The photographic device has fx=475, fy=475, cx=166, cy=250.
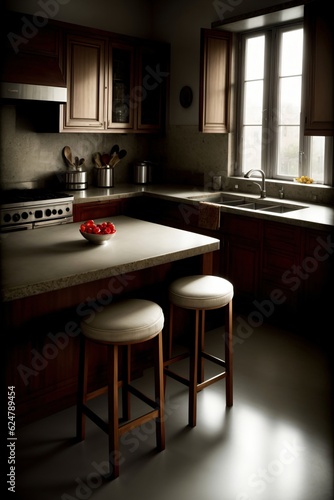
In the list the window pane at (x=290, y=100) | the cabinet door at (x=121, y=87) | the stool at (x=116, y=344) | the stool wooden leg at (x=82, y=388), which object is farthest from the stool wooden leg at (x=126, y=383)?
the cabinet door at (x=121, y=87)

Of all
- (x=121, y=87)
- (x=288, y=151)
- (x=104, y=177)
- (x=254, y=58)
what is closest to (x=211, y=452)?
(x=288, y=151)

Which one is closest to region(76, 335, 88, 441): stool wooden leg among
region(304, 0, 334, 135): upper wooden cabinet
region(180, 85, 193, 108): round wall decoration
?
region(304, 0, 334, 135): upper wooden cabinet

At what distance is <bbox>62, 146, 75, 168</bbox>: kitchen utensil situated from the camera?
16.4 ft

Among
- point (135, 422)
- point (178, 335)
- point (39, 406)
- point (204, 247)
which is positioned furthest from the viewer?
point (178, 335)

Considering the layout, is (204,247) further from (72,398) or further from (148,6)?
(148,6)

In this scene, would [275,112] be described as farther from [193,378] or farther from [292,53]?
[193,378]

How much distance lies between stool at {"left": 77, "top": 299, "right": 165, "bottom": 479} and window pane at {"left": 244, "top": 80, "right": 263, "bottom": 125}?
10.1 feet

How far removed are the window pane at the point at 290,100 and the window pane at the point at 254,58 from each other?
0.31m

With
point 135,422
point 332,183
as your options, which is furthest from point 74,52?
point 135,422

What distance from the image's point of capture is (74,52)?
449 cm

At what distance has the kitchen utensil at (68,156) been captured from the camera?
501 cm

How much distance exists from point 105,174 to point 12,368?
308 centimetres

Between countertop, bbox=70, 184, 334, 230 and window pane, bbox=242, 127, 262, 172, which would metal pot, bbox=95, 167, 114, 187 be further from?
window pane, bbox=242, 127, 262, 172

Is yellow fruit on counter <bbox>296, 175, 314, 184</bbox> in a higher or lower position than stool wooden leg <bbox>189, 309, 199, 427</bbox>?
higher
